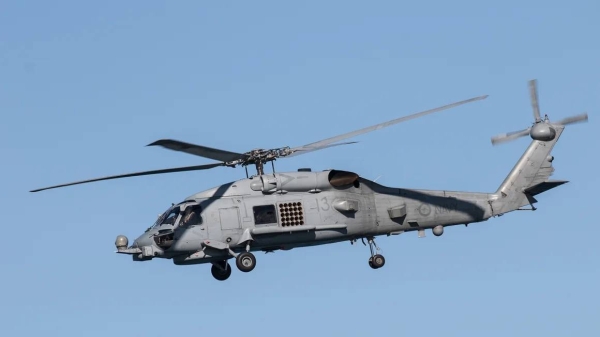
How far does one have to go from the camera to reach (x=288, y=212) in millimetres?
36281

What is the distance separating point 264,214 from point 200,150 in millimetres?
3822

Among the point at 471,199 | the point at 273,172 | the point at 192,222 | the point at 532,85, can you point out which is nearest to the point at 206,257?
the point at 192,222

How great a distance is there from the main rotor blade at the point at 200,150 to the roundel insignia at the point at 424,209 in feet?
21.3

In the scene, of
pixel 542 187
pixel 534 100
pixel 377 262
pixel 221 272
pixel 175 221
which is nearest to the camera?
pixel 175 221

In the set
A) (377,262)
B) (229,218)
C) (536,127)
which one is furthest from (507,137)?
(229,218)

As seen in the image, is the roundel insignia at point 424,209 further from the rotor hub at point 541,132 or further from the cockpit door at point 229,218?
the cockpit door at point 229,218

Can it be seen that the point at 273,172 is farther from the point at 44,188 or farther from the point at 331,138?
the point at 44,188

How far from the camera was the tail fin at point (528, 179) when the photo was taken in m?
39.3

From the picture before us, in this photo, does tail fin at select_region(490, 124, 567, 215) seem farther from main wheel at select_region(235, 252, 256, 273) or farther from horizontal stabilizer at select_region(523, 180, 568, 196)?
main wheel at select_region(235, 252, 256, 273)

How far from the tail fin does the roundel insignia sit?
253 centimetres

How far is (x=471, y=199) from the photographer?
38781mm

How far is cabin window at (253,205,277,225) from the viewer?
36156 mm

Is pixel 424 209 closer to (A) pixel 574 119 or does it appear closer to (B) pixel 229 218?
(A) pixel 574 119

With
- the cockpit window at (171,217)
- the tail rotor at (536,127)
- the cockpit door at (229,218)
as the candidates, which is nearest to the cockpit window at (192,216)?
the cockpit window at (171,217)
